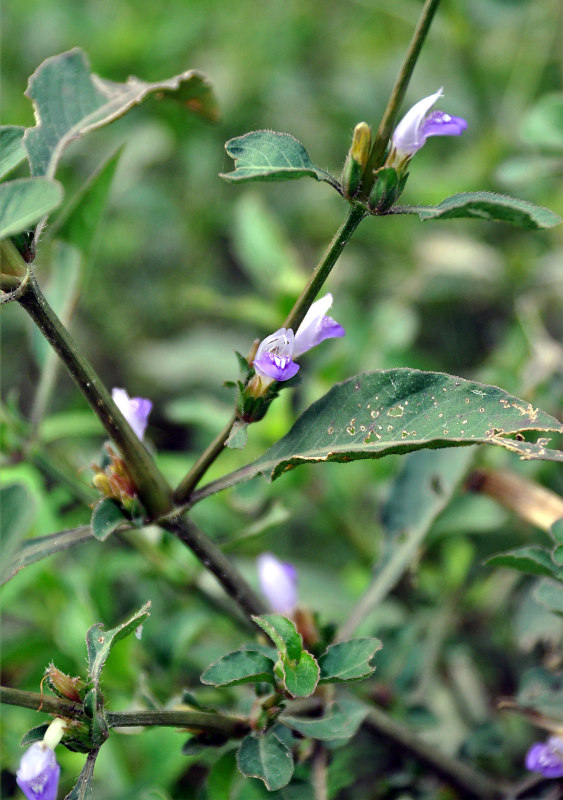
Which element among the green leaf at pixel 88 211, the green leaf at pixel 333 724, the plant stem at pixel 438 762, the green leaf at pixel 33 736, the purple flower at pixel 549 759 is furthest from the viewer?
the green leaf at pixel 88 211

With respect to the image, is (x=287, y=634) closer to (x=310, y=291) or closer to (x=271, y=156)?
(x=310, y=291)

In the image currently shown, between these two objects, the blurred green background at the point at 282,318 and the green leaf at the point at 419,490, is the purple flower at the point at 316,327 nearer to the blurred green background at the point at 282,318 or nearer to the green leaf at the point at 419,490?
the blurred green background at the point at 282,318

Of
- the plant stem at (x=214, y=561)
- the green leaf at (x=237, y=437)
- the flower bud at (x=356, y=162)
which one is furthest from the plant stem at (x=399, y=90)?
the plant stem at (x=214, y=561)

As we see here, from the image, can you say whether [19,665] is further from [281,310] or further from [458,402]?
[458,402]

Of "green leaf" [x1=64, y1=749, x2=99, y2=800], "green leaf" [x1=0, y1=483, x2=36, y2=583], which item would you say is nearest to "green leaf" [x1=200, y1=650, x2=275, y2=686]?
"green leaf" [x1=64, y1=749, x2=99, y2=800]

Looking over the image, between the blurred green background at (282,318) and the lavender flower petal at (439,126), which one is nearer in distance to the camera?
the lavender flower petal at (439,126)

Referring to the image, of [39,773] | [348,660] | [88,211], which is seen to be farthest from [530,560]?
[88,211]
